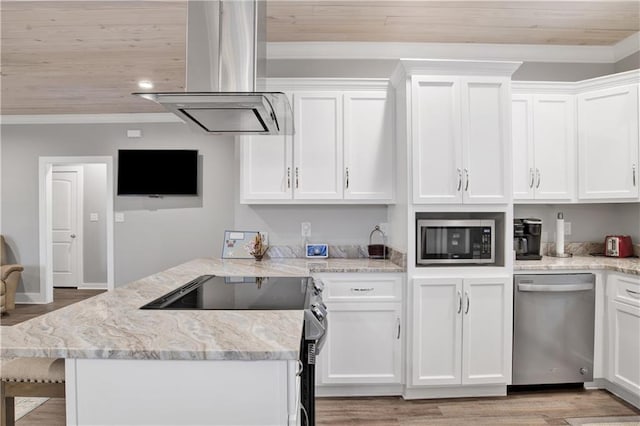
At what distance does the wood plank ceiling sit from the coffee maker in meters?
1.53

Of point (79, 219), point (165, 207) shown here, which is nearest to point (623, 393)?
point (165, 207)

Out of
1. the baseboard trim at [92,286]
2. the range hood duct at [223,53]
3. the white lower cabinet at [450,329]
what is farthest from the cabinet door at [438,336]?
the baseboard trim at [92,286]

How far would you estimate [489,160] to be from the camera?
9.02 ft

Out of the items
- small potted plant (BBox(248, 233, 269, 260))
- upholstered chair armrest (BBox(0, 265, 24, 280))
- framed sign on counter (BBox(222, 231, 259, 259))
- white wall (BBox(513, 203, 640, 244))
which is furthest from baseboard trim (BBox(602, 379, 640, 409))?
upholstered chair armrest (BBox(0, 265, 24, 280))

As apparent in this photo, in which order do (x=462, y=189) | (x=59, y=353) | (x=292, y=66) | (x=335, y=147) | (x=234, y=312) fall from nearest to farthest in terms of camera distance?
(x=59, y=353) → (x=234, y=312) → (x=462, y=189) → (x=335, y=147) → (x=292, y=66)

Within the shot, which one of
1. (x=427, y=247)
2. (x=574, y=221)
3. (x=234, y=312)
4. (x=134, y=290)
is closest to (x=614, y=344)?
(x=574, y=221)

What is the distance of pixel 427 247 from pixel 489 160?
2.43ft

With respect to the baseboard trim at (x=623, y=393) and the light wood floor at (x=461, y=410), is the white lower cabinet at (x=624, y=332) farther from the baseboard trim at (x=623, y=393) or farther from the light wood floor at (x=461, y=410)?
the light wood floor at (x=461, y=410)

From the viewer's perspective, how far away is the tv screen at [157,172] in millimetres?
5066

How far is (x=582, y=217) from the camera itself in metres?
3.43

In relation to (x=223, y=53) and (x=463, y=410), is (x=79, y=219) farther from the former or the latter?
(x=463, y=410)

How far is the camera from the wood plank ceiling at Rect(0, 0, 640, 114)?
271cm

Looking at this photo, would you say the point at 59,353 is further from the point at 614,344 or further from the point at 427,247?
the point at 614,344

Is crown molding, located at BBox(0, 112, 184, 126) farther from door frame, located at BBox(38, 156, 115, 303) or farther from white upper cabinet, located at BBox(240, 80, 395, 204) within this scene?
white upper cabinet, located at BBox(240, 80, 395, 204)
